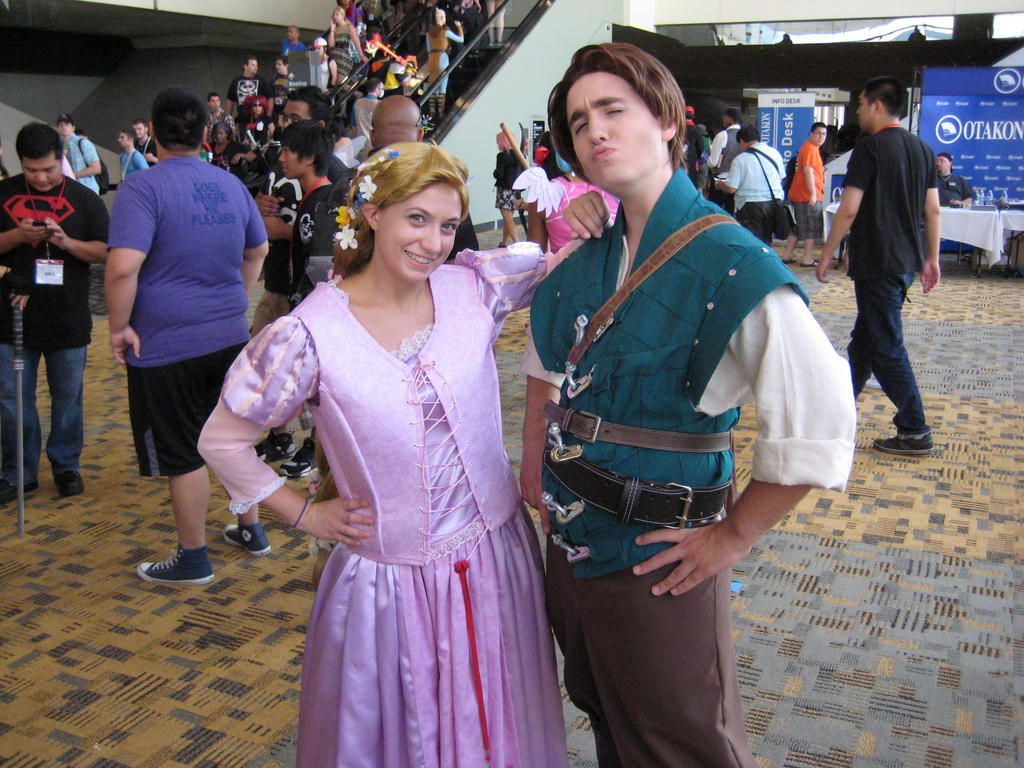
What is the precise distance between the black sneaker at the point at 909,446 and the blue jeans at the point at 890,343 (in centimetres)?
3

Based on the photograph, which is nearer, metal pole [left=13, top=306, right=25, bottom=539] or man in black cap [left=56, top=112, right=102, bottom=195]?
metal pole [left=13, top=306, right=25, bottom=539]

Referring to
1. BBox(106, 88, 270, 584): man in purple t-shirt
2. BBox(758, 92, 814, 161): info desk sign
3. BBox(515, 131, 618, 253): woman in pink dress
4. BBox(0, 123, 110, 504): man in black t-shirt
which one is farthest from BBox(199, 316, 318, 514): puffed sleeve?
BBox(758, 92, 814, 161): info desk sign

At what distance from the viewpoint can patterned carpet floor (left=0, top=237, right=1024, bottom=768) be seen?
238 centimetres

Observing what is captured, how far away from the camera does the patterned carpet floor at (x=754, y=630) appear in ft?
7.82

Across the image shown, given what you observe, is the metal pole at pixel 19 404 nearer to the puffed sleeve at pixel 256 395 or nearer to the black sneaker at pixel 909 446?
the puffed sleeve at pixel 256 395

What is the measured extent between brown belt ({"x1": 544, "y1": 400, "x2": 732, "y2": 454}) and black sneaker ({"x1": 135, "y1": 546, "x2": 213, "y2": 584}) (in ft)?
7.32

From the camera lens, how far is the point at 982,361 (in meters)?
6.23

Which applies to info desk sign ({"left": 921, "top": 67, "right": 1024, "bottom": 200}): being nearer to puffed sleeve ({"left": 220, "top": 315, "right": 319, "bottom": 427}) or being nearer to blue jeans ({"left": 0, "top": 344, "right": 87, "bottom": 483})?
blue jeans ({"left": 0, "top": 344, "right": 87, "bottom": 483})

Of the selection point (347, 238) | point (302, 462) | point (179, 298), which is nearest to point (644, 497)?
point (347, 238)

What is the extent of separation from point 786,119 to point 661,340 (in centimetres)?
1323

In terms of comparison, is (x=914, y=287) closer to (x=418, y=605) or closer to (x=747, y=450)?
(x=747, y=450)

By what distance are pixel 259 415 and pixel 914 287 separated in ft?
29.8

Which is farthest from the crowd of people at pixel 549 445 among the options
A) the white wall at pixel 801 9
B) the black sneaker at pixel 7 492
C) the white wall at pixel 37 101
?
the white wall at pixel 801 9

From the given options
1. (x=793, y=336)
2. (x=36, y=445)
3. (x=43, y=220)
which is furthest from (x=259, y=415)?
(x=36, y=445)
